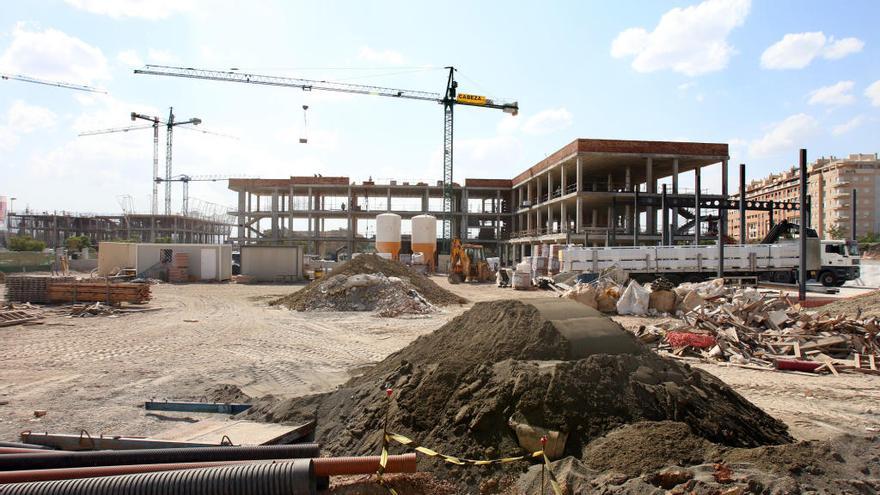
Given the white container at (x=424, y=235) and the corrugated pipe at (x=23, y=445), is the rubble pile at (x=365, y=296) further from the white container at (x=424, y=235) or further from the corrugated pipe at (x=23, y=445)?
the white container at (x=424, y=235)

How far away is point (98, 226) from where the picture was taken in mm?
100812

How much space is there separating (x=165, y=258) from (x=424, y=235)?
21515 millimetres

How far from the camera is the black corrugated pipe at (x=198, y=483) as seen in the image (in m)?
3.70

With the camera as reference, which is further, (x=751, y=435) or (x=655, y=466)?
(x=751, y=435)

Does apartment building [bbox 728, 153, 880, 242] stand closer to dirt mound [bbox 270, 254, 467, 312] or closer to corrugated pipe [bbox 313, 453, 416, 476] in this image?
dirt mound [bbox 270, 254, 467, 312]

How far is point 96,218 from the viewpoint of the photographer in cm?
9900

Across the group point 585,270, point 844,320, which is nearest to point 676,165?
point 585,270

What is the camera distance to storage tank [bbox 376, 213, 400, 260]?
4847 centimetres

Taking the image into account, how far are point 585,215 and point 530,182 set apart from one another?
25.8 feet

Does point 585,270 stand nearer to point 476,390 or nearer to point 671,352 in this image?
point 671,352

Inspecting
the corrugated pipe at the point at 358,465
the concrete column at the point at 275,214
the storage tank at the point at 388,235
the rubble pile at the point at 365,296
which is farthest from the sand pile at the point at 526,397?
the concrete column at the point at 275,214

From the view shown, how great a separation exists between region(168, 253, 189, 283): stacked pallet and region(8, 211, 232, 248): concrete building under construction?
6553 cm

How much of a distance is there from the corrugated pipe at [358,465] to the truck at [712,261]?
85.1 ft

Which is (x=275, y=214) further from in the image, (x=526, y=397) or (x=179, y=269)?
(x=526, y=397)
